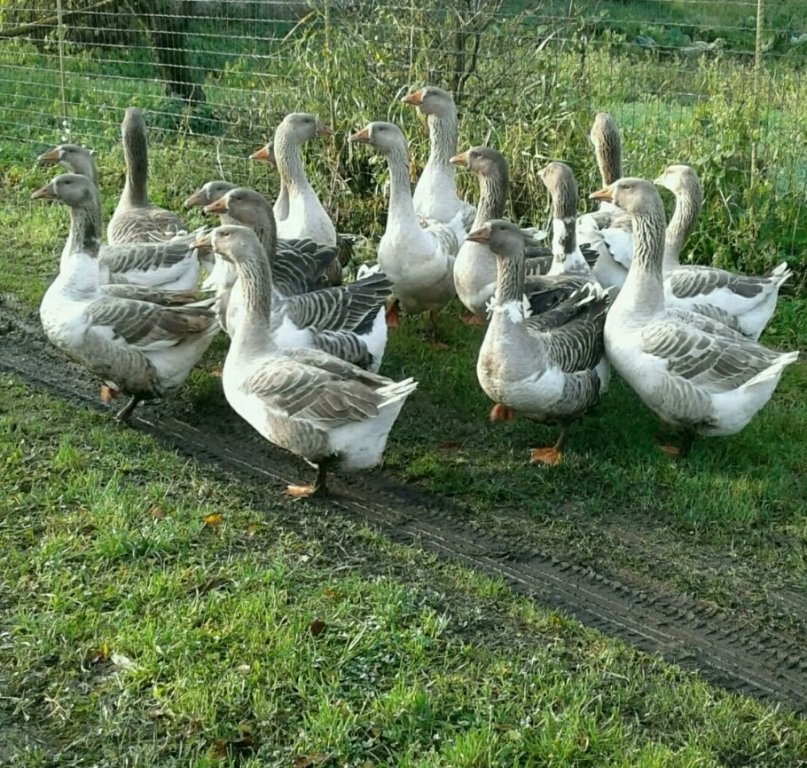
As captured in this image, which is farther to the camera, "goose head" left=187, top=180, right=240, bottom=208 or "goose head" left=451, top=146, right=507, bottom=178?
"goose head" left=451, top=146, right=507, bottom=178

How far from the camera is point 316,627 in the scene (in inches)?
168

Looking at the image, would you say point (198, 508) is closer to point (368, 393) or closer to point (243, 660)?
point (368, 393)

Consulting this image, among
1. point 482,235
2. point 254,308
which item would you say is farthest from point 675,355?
point 254,308

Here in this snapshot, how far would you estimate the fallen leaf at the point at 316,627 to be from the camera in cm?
425

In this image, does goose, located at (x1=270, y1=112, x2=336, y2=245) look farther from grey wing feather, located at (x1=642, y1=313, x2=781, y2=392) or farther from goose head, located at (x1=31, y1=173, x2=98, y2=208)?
grey wing feather, located at (x1=642, y1=313, x2=781, y2=392)

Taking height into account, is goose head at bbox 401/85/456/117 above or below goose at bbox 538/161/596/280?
above

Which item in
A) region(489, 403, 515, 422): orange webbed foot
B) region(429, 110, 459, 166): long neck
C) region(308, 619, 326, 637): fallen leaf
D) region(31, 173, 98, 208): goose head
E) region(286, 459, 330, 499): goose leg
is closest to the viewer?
region(308, 619, 326, 637): fallen leaf

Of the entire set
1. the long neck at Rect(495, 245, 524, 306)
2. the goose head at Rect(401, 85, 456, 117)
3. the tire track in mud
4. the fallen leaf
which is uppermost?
the goose head at Rect(401, 85, 456, 117)

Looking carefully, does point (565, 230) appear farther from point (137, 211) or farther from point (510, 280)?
point (137, 211)

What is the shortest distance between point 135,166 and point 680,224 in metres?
4.35

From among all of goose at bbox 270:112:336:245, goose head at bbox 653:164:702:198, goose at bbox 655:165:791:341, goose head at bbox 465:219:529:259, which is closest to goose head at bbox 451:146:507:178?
goose head at bbox 653:164:702:198

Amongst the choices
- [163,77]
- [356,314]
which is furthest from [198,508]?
[163,77]

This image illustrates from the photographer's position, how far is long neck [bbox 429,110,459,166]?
27.3 feet

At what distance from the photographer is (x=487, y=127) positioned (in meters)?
9.43
